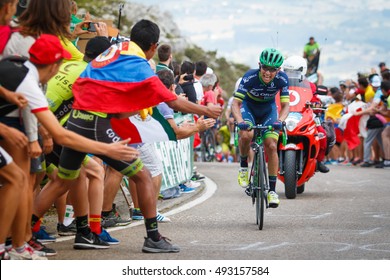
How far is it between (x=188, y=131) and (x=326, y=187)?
916 cm

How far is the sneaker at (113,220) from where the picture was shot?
12.3 m

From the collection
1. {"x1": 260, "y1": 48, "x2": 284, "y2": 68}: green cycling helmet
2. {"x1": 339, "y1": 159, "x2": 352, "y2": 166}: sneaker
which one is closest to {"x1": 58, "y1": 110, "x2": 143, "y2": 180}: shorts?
{"x1": 260, "y1": 48, "x2": 284, "y2": 68}: green cycling helmet

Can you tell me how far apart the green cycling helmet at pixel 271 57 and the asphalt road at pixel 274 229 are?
79.7 inches

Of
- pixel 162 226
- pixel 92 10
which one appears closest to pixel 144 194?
pixel 162 226

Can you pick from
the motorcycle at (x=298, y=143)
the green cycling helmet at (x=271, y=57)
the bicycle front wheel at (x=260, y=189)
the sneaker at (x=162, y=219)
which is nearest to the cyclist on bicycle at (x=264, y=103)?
the green cycling helmet at (x=271, y=57)

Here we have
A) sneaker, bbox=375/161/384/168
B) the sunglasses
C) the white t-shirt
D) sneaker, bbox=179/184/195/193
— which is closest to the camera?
the white t-shirt

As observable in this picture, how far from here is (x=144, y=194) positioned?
9930 mm

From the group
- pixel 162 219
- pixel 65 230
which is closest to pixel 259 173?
pixel 162 219

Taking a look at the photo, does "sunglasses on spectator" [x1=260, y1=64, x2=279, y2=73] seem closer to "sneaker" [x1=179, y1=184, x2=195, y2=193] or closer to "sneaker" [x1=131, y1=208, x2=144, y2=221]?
"sneaker" [x1=131, y1=208, x2=144, y2=221]

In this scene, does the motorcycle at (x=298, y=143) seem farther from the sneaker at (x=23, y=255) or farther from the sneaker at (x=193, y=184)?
the sneaker at (x=23, y=255)

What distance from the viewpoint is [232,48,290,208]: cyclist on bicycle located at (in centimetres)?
1372

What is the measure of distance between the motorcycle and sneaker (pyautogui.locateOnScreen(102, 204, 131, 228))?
4267 mm
